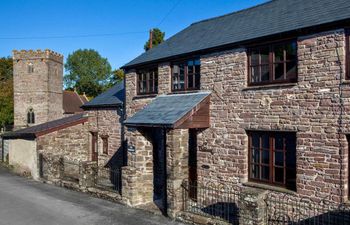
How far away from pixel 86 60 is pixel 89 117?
2220 inches

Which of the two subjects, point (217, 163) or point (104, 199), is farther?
point (104, 199)

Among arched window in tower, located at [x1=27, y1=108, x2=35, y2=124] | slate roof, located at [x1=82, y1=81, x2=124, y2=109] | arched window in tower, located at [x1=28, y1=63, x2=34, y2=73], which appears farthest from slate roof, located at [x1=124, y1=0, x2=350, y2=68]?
arched window in tower, located at [x1=28, y1=63, x2=34, y2=73]

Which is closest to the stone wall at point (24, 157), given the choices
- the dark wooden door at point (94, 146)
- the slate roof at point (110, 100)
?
the dark wooden door at point (94, 146)

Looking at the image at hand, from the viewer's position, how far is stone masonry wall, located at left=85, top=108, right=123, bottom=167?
17547mm

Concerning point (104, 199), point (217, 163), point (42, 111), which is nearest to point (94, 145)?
point (104, 199)

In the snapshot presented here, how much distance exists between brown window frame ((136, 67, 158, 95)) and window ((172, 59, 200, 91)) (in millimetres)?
1152

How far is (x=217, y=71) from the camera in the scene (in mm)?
11383

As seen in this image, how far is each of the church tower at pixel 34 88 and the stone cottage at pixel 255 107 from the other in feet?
97.5

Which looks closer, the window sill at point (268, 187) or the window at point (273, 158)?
the window sill at point (268, 187)

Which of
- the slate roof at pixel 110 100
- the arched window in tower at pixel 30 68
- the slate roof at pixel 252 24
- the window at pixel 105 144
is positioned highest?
the arched window in tower at pixel 30 68

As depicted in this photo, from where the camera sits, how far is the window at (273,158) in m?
9.49

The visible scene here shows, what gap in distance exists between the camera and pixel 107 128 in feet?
59.8

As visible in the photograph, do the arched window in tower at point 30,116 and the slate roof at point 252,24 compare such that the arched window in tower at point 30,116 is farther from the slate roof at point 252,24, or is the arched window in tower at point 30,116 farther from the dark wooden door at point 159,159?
the dark wooden door at point 159,159

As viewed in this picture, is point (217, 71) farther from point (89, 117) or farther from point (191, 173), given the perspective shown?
point (89, 117)
